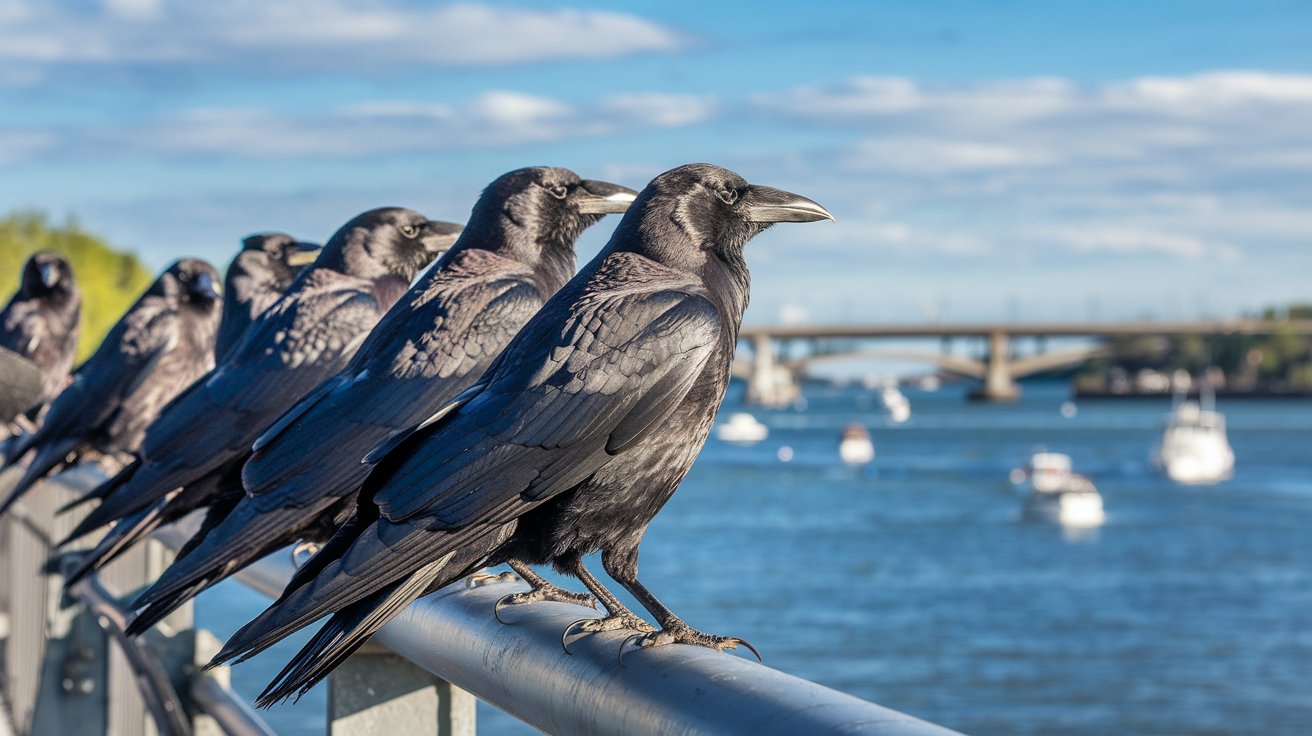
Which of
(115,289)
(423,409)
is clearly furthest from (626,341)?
(115,289)

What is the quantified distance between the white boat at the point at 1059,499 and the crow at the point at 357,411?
67.2 meters

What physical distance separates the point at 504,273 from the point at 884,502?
247 ft

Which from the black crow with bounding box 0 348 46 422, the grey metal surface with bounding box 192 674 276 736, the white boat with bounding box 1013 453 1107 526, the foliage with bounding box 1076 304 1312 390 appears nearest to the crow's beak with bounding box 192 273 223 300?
the grey metal surface with bounding box 192 674 276 736

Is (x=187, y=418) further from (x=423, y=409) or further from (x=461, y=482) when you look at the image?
(x=461, y=482)

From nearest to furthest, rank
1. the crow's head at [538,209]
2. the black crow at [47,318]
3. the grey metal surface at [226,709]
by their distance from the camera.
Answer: the grey metal surface at [226,709], the crow's head at [538,209], the black crow at [47,318]

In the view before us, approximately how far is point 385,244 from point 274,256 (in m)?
1.53

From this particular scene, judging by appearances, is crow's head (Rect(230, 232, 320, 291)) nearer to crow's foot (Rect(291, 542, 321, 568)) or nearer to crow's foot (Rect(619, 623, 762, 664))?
crow's foot (Rect(291, 542, 321, 568))

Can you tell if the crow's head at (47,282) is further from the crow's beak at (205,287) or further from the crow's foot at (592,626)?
the crow's foot at (592,626)

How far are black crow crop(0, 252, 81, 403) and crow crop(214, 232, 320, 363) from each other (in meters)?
4.62

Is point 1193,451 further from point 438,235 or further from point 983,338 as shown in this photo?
point 438,235

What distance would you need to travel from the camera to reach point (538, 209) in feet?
14.0

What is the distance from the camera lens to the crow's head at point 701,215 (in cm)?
345

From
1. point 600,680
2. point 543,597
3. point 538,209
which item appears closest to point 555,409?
point 543,597

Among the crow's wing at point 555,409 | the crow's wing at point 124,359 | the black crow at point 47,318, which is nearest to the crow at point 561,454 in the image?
the crow's wing at point 555,409
